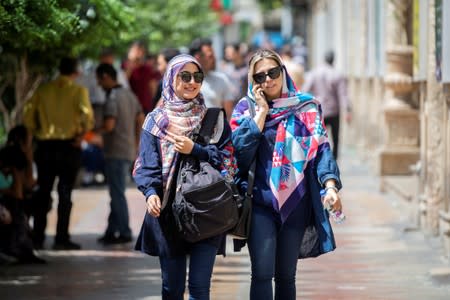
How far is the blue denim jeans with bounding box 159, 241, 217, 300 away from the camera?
674 centimetres

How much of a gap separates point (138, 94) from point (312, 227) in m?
10.9

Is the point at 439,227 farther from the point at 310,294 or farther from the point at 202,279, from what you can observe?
the point at 202,279

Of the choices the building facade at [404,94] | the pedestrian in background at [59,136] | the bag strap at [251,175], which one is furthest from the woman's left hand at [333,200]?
the pedestrian in background at [59,136]

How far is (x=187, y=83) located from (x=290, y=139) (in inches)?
26.7

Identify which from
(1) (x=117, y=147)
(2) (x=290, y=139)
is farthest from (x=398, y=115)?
(2) (x=290, y=139)

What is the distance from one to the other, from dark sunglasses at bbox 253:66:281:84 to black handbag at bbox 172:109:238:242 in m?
0.61

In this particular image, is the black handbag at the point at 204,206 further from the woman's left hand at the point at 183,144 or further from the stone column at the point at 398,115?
the stone column at the point at 398,115

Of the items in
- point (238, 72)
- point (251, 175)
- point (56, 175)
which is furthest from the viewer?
point (238, 72)

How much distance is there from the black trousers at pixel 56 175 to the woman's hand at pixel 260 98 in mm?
4975

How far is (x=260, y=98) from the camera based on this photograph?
7.00m

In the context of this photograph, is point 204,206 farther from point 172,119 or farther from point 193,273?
point 172,119

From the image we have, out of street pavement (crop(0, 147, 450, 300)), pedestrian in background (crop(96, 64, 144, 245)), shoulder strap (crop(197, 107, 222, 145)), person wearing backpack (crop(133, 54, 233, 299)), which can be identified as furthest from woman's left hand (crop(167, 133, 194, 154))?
pedestrian in background (crop(96, 64, 144, 245))

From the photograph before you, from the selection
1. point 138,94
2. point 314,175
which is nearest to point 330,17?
point 138,94

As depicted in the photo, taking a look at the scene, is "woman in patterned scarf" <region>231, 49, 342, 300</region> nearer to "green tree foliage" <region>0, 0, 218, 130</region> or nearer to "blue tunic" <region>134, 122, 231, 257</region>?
"blue tunic" <region>134, 122, 231, 257</region>
